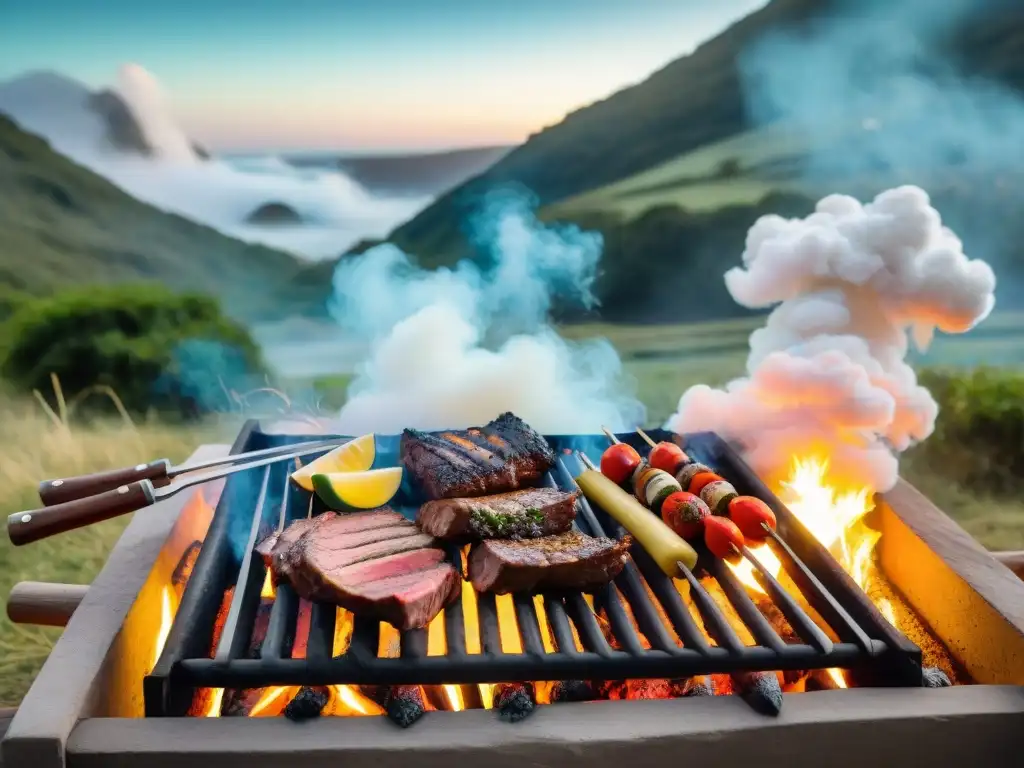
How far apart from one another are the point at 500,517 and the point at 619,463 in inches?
34.3

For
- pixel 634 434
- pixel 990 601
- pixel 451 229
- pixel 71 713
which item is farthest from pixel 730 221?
pixel 71 713

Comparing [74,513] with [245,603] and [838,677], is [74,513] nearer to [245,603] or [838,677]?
[245,603]

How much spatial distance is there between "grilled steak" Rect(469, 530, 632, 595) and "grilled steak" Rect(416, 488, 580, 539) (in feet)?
0.22

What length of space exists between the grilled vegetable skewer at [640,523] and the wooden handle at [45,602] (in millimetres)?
2101

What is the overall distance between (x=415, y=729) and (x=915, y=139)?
563 centimetres

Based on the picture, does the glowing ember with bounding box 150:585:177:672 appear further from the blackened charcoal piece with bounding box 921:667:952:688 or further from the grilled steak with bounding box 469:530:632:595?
the blackened charcoal piece with bounding box 921:667:952:688

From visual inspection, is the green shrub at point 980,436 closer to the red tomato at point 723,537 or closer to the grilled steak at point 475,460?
the red tomato at point 723,537

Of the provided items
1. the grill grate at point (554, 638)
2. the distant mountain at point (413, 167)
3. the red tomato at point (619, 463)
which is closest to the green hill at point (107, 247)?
the distant mountain at point (413, 167)

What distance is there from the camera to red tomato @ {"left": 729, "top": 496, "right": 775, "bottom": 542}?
3.28 m

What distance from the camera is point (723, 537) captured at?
3.17 m

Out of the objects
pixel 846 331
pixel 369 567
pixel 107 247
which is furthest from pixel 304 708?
pixel 107 247

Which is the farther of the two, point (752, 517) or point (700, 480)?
point (700, 480)

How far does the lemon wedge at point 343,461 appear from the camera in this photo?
360 cm

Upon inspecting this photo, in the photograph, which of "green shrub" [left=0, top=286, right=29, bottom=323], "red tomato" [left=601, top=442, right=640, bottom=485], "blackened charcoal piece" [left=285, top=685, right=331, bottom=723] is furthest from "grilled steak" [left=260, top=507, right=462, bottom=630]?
"green shrub" [left=0, top=286, right=29, bottom=323]
